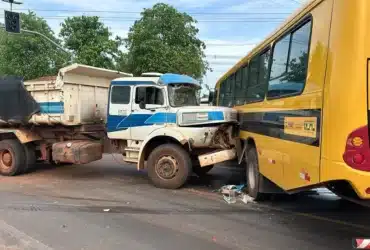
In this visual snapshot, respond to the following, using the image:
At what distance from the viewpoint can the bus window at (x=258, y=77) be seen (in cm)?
766

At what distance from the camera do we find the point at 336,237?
6.03 meters

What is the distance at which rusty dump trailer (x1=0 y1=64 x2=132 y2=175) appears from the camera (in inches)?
431

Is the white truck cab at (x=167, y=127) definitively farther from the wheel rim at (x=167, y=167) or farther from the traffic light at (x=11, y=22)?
the traffic light at (x=11, y=22)

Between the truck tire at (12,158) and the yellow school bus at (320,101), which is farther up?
the yellow school bus at (320,101)

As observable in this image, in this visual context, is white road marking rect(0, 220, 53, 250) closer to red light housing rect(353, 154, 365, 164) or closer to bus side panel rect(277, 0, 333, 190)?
bus side panel rect(277, 0, 333, 190)

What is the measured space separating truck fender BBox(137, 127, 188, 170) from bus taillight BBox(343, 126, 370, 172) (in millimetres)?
5567

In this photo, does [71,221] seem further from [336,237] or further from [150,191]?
[336,237]

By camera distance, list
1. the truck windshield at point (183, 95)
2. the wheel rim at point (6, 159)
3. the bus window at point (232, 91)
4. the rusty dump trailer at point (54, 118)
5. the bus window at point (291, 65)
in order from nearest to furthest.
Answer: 1. the bus window at point (291, 65)
2. the truck windshield at point (183, 95)
3. the rusty dump trailer at point (54, 118)
4. the bus window at point (232, 91)
5. the wheel rim at point (6, 159)

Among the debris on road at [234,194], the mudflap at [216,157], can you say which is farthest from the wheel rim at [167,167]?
the debris on road at [234,194]

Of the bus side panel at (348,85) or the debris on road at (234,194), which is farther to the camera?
the debris on road at (234,194)

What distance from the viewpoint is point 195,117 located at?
31.6 feet

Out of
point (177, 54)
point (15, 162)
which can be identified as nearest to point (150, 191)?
point (15, 162)

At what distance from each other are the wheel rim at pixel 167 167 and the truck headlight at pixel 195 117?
896mm

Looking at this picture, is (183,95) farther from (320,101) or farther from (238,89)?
(320,101)
